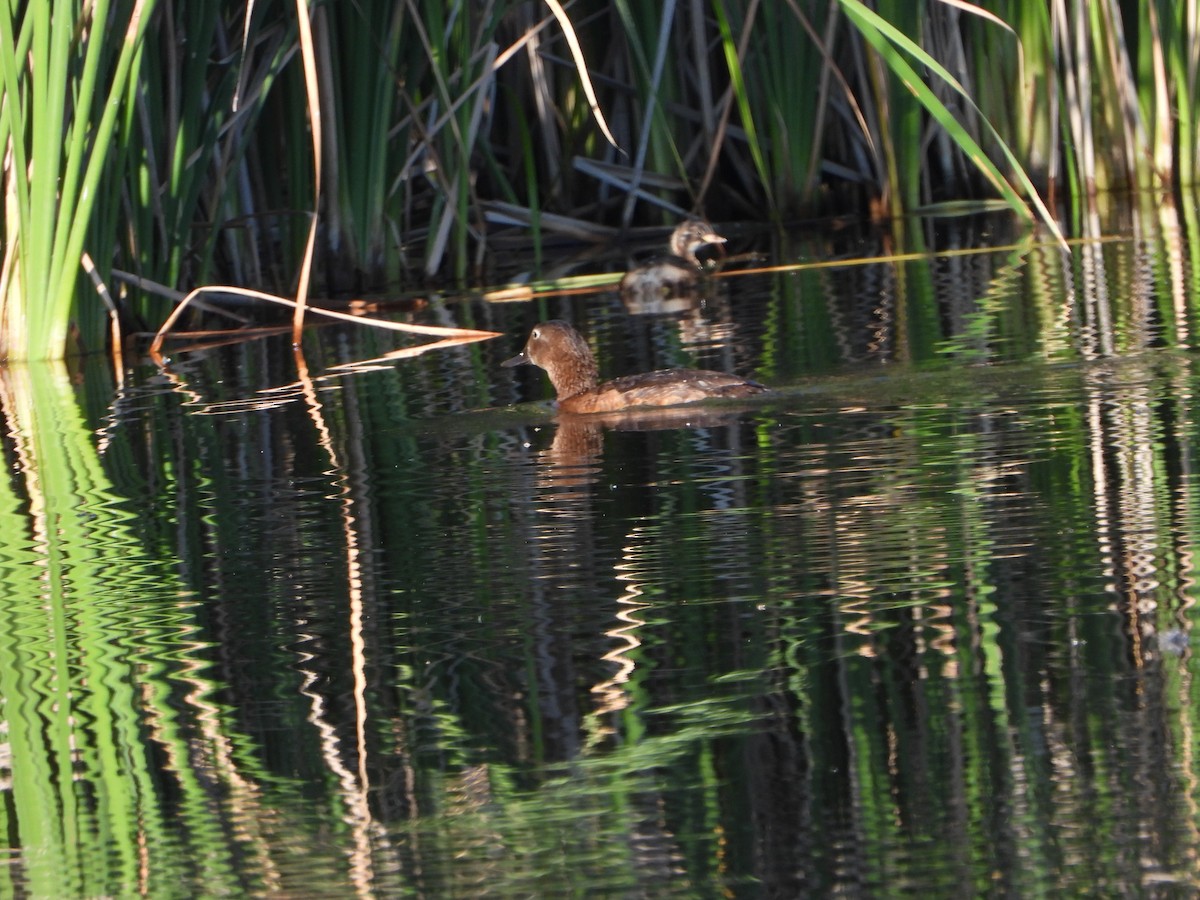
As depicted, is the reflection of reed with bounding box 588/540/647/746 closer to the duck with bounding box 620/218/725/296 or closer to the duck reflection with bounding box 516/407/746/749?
the duck reflection with bounding box 516/407/746/749

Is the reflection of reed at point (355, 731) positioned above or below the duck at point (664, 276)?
below

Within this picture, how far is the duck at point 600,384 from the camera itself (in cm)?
681

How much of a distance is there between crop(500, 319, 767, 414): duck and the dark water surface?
0.08 meters

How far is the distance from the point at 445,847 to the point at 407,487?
2.81 meters

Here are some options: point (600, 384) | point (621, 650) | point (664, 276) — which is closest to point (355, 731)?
point (621, 650)

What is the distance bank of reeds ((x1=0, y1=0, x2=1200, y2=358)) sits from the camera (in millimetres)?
8516

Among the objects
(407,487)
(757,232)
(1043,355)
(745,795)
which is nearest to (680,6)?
(757,232)

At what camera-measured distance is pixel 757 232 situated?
13.8 meters

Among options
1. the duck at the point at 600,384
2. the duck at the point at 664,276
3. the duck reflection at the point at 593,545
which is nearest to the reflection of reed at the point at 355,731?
the duck reflection at the point at 593,545

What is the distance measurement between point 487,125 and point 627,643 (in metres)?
8.59

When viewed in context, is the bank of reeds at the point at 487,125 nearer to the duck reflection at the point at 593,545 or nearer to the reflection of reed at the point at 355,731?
the duck reflection at the point at 593,545

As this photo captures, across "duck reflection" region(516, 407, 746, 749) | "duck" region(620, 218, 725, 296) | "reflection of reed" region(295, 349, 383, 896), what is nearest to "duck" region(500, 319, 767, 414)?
"duck reflection" region(516, 407, 746, 749)

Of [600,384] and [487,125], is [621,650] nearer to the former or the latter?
[600,384]

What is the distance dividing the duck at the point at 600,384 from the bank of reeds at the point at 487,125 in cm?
99
